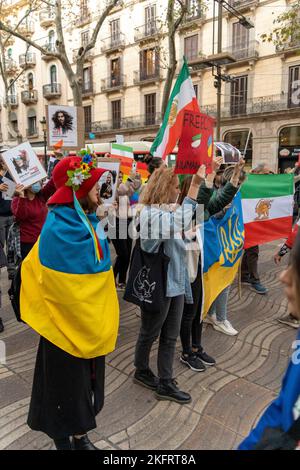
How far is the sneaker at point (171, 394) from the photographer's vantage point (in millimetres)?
2736

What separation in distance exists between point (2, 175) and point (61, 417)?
354 cm

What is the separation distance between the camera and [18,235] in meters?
4.30

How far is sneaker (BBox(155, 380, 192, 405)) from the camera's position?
274 centimetres

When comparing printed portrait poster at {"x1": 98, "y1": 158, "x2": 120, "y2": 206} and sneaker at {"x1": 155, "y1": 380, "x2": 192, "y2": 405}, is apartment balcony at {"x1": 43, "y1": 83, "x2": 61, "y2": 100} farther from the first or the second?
sneaker at {"x1": 155, "y1": 380, "x2": 192, "y2": 405}

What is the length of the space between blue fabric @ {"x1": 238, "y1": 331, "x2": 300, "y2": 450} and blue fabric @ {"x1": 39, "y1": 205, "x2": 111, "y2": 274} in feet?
3.92

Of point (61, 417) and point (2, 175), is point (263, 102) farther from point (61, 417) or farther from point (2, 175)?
point (61, 417)

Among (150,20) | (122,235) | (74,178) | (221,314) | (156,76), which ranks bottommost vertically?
(221,314)

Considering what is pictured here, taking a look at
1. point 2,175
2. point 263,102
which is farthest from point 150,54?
point 2,175

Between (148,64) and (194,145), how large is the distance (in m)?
29.4

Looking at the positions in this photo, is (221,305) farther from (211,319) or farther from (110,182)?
(110,182)

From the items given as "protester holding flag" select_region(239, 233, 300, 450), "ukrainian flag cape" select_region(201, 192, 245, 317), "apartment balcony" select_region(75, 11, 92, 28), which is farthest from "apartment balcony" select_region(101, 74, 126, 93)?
"protester holding flag" select_region(239, 233, 300, 450)

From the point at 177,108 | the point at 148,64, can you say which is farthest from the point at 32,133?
the point at 177,108

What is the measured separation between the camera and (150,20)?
28203 millimetres

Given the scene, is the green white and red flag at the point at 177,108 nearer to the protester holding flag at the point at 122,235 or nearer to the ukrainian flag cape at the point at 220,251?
the ukrainian flag cape at the point at 220,251
